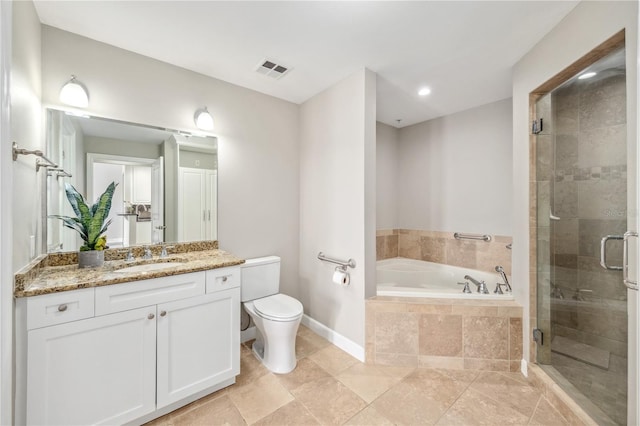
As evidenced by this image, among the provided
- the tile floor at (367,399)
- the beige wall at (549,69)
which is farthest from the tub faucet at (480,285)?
the tile floor at (367,399)

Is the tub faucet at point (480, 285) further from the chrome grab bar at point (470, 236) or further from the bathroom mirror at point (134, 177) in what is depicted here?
the bathroom mirror at point (134, 177)

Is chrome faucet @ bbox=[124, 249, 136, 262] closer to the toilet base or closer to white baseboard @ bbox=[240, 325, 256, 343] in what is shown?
the toilet base

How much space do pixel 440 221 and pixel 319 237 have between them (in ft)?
5.51

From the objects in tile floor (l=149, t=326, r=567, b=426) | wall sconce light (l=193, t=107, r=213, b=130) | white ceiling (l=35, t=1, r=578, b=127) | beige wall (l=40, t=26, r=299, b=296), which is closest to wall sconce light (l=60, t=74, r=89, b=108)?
beige wall (l=40, t=26, r=299, b=296)

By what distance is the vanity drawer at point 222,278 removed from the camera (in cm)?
171

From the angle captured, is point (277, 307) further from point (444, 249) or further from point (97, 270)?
point (444, 249)

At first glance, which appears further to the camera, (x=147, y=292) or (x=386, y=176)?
(x=386, y=176)

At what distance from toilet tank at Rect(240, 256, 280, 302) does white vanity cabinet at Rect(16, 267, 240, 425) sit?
44 cm

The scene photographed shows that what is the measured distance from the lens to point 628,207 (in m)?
1.25

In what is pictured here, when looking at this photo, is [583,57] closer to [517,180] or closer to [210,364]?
[517,180]

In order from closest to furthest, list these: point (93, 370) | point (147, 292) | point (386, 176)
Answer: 1. point (93, 370)
2. point (147, 292)
3. point (386, 176)

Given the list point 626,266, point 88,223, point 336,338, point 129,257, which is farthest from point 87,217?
point 626,266

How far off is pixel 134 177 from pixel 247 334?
1651 millimetres

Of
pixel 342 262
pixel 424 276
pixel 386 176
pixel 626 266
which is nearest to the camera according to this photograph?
pixel 626 266
